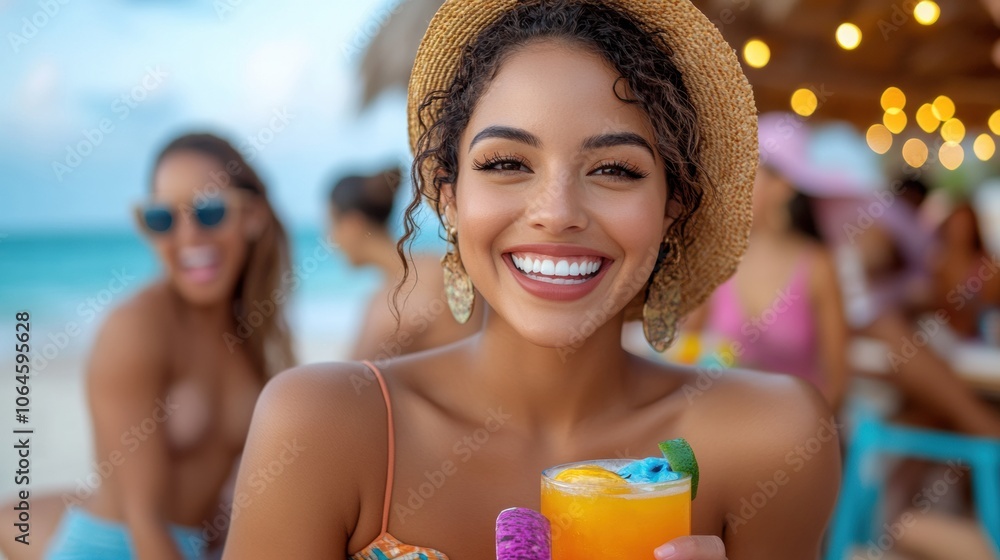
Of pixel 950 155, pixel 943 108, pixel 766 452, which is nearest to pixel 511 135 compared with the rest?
pixel 766 452

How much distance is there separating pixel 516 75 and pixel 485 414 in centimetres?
67

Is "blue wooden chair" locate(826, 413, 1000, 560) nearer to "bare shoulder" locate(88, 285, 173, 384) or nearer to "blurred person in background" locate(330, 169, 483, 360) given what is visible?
"blurred person in background" locate(330, 169, 483, 360)

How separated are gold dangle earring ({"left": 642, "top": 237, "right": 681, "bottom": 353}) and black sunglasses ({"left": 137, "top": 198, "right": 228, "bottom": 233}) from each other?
1788 millimetres

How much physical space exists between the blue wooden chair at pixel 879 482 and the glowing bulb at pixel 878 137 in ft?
15.9

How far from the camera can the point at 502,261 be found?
5.27 ft

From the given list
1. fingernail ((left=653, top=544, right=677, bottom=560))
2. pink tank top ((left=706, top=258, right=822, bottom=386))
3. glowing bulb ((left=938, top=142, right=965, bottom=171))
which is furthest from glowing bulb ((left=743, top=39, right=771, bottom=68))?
glowing bulb ((left=938, top=142, right=965, bottom=171))

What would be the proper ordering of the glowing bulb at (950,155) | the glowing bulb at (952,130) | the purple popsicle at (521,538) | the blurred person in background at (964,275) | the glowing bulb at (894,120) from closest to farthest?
the purple popsicle at (521,538) → the blurred person in background at (964,275) → the glowing bulb at (894,120) → the glowing bulb at (952,130) → the glowing bulb at (950,155)

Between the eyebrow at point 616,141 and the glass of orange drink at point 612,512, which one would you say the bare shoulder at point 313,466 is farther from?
the eyebrow at point 616,141

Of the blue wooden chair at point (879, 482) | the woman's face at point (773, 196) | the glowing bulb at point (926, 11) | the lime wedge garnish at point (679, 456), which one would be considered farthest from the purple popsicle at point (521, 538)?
the glowing bulb at point (926, 11)

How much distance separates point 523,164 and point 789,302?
3245 millimetres

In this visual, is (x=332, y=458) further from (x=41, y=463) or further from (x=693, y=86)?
(x=41, y=463)

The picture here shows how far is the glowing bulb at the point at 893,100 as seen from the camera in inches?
284

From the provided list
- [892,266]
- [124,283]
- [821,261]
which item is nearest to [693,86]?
[821,261]

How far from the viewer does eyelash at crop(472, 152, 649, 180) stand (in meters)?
1.56
